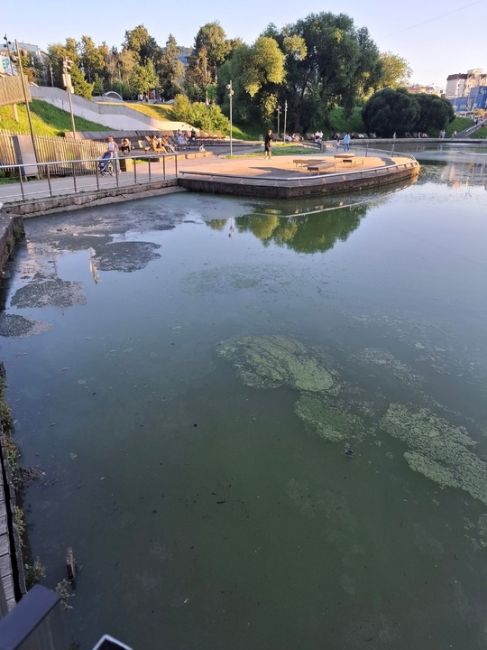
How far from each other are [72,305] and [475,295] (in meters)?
5.78

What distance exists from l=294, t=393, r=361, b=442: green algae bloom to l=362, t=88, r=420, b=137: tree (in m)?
50.4

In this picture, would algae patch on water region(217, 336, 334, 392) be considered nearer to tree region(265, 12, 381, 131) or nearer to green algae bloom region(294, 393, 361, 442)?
green algae bloom region(294, 393, 361, 442)

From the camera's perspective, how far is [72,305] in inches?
240

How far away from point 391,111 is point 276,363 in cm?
5040

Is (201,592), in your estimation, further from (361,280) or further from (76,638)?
(361,280)

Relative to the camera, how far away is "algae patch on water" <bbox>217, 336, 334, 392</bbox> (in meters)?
4.36

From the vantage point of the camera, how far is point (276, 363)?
467 cm

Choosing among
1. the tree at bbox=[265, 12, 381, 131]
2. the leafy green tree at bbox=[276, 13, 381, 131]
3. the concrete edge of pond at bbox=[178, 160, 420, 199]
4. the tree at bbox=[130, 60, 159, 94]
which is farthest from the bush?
the concrete edge of pond at bbox=[178, 160, 420, 199]

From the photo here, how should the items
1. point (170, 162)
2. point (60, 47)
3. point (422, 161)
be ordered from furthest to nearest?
1. point (60, 47)
2. point (422, 161)
3. point (170, 162)

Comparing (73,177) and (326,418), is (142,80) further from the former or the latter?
(326,418)

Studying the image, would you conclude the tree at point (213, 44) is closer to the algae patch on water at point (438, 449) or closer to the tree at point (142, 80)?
the tree at point (142, 80)

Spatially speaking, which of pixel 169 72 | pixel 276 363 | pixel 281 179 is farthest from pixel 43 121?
pixel 169 72

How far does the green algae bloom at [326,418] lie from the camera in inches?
145

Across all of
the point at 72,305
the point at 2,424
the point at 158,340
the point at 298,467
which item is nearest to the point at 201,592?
the point at 298,467
